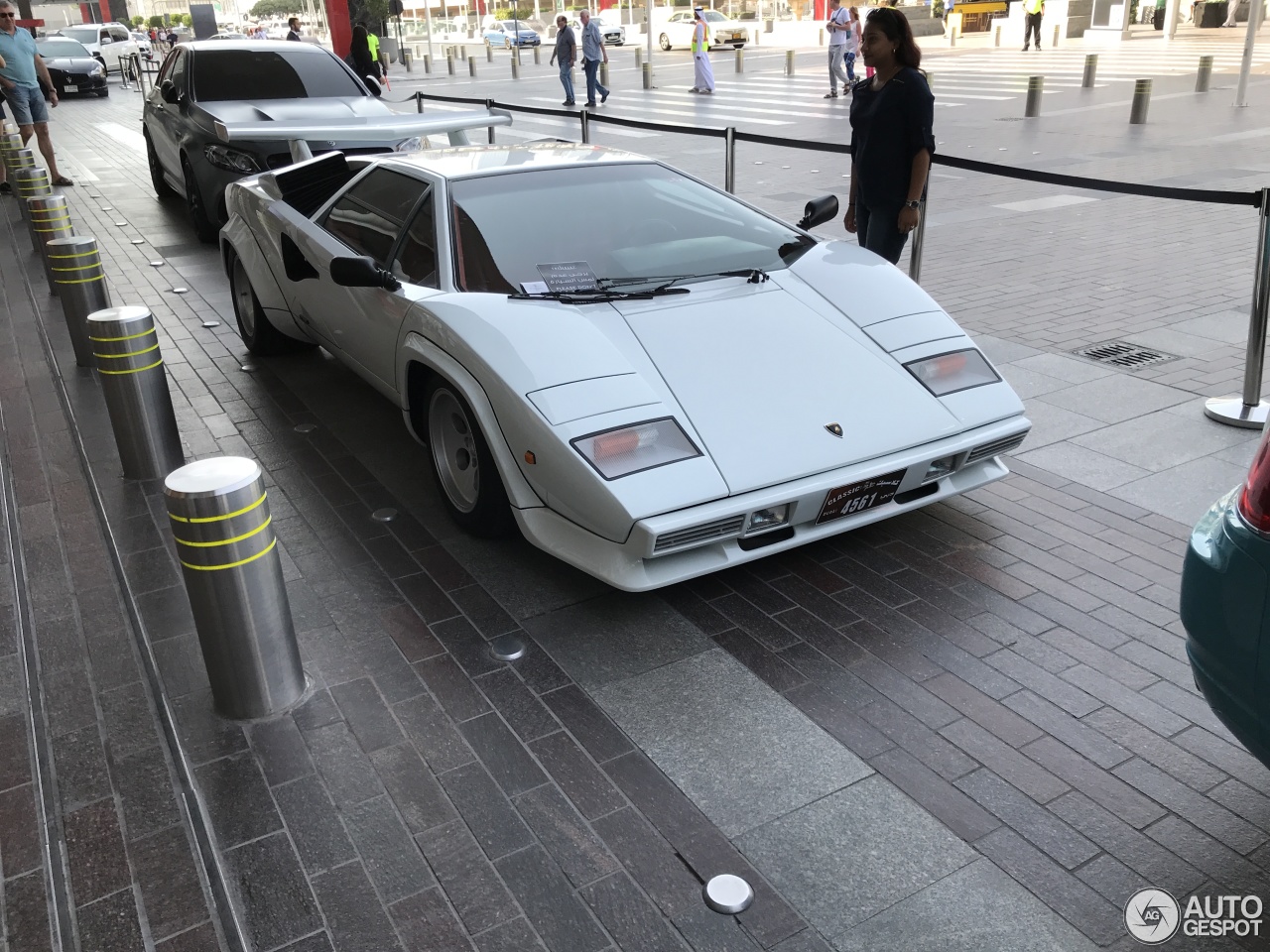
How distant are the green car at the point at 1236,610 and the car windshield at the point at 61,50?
3422 cm

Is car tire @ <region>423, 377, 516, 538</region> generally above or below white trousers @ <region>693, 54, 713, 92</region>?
below

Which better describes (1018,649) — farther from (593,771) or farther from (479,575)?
(479,575)

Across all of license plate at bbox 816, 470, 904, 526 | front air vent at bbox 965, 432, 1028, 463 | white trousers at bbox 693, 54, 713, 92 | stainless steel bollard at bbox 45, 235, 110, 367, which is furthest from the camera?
white trousers at bbox 693, 54, 713, 92

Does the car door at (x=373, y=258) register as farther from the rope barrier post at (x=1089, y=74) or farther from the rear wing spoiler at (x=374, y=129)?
the rope barrier post at (x=1089, y=74)

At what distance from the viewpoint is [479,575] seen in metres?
4.16

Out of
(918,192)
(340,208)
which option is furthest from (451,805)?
(918,192)

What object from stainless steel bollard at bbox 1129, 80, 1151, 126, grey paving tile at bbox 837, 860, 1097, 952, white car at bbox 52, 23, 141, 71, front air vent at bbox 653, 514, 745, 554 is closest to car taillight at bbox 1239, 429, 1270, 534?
grey paving tile at bbox 837, 860, 1097, 952

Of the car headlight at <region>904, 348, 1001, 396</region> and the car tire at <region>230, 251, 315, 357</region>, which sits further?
the car tire at <region>230, 251, 315, 357</region>

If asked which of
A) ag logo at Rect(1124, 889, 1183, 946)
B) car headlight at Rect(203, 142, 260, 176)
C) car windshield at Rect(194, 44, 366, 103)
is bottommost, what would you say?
ag logo at Rect(1124, 889, 1183, 946)

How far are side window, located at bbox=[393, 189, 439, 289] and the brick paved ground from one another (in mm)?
1009

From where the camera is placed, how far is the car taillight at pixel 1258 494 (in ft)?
7.64

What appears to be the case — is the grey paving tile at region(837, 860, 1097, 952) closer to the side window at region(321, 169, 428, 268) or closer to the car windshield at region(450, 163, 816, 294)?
the car windshield at region(450, 163, 816, 294)

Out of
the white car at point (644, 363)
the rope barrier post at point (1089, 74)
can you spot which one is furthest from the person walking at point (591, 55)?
the white car at point (644, 363)

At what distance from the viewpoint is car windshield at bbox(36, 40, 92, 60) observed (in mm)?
29844
